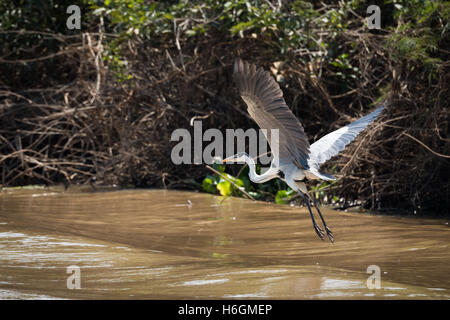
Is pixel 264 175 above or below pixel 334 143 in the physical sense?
below

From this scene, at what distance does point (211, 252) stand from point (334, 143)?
4.72 ft

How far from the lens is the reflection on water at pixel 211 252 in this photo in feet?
10.5

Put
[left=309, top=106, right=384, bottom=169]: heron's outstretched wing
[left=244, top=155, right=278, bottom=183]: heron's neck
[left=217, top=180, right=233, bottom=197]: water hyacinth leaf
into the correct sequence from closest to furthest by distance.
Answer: [left=309, top=106, right=384, bottom=169]: heron's outstretched wing, [left=244, top=155, right=278, bottom=183]: heron's neck, [left=217, top=180, right=233, bottom=197]: water hyacinth leaf

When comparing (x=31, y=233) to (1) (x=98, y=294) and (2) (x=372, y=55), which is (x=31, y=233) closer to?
(1) (x=98, y=294)

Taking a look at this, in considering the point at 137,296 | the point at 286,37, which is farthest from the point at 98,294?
the point at 286,37

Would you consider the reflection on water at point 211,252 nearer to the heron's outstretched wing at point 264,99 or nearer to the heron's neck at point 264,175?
the heron's neck at point 264,175

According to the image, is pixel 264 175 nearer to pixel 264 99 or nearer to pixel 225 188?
pixel 264 99

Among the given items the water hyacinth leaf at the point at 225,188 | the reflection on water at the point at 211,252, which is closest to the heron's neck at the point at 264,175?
the reflection on water at the point at 211,252

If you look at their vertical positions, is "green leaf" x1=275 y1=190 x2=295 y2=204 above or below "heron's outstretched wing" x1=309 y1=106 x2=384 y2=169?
below

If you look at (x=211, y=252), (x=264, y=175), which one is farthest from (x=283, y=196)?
(x=211, y=252)

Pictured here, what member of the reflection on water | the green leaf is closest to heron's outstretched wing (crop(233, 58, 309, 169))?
the reflection on water

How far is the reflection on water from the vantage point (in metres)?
3.21

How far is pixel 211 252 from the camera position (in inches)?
176

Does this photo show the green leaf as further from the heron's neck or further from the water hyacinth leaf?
the heron's neck
